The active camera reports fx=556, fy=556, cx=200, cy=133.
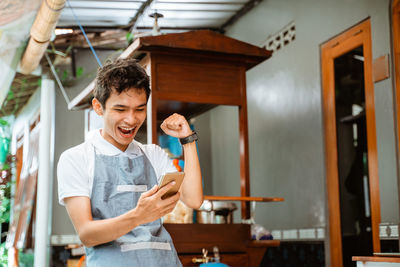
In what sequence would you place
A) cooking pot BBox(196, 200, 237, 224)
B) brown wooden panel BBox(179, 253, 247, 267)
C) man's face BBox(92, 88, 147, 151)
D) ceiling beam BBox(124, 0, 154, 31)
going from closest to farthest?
1. man's face BBox(92, 88, 147, 151)
2. brown wooden panel BBox(179, 253, 247, 267)
3. cooking pot BBox(196, 200, 237, 224)
4. ceiling beam BBox(124, 0, 154, 31)

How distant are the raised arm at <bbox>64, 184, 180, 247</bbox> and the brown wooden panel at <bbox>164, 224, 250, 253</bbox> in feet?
6.48

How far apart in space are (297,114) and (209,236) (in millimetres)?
1847

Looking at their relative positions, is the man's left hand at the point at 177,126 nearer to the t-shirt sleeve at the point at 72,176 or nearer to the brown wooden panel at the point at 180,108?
the t-shirt sleeve at the point at 72,176

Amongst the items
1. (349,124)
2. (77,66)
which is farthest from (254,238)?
(77,66)

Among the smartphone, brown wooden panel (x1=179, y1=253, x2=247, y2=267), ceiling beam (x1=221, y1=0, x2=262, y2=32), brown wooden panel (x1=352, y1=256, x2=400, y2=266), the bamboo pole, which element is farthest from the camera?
ceiling beam (x1=221, y1=0, x2=262, y2=32)

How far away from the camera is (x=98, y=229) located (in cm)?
152

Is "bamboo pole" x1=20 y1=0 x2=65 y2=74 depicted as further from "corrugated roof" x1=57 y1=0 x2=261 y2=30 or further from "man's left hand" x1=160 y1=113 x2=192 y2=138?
"man's left hand" x1=160 y1=113 x2=192 y2=138

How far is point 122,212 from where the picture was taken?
1630 millimetres

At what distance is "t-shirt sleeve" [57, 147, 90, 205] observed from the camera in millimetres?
1586

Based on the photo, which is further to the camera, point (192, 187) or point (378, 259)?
point (378, 259)

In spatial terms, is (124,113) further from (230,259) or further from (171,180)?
(230,259)

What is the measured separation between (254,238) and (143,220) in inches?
95.4

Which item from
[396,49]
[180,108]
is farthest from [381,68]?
[180,108]

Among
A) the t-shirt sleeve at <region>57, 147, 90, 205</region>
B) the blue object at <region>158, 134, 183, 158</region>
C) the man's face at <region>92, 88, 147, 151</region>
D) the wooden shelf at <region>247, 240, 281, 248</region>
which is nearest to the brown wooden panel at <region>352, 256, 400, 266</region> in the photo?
the wooden shelf at <region>247, 240, 281, 248</region>
